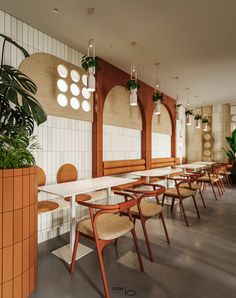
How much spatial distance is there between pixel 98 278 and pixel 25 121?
79.5 inches

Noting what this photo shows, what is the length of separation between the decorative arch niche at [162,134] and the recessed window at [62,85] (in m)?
3.57

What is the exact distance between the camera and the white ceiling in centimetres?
264

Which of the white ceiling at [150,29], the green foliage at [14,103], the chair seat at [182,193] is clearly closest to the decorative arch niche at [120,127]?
the white ceiling at [150,29]

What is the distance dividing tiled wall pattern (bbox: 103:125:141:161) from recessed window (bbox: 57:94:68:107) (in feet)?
3.94

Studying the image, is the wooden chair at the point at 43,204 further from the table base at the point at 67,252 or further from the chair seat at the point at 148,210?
the chair seat at the point at 148,210

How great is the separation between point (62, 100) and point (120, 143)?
6.51ft

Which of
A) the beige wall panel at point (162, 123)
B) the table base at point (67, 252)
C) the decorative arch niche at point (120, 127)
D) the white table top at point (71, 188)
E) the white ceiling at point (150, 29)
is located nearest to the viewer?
the white table top at point (71, 188)

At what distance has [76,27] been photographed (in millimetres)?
3092

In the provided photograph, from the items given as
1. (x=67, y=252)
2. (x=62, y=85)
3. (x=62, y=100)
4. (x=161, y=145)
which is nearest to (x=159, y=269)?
(x=67, y=252)

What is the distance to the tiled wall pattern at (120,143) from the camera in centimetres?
462


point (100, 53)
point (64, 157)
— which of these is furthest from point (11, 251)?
point (100, 53)

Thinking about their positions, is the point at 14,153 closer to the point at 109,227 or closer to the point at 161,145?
the point at 109,227

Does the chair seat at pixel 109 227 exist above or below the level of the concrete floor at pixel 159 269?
above

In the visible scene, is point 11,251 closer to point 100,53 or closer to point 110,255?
point 110,255
